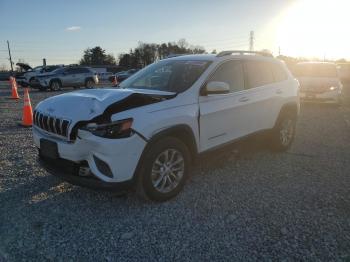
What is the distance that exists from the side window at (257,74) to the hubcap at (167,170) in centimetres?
189

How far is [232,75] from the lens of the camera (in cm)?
509

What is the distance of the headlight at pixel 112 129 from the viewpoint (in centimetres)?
351

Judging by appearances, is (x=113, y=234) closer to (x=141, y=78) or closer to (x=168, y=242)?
(x=168, y=242)

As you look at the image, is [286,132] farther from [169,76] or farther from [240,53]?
[169,76]

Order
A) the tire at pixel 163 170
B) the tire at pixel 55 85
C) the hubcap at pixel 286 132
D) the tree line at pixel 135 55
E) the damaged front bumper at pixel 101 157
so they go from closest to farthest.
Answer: the damaged front bumper at pixel 101 157, the tire at pixel 163 170, the hubcap at pixel 286 132, the tire at pixel 55 85, the tree line at pixel 135 55

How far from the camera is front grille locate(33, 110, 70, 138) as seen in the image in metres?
3.70

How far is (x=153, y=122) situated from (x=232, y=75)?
1888 millimetres

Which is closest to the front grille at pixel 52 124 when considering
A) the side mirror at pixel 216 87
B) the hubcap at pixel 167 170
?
the hubcap at pixel 167 170

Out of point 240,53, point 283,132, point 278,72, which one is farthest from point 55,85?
point 240,53

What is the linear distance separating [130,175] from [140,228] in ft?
1.85

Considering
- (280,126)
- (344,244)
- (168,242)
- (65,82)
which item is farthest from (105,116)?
(65,82)

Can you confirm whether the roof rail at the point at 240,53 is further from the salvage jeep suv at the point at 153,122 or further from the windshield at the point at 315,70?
the windshield at the point at 315,70

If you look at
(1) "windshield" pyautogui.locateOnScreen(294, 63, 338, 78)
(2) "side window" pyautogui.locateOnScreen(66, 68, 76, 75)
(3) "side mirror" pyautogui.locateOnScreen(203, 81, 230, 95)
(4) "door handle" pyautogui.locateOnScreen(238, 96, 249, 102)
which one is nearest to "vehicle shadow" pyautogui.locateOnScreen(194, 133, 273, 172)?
(4) "door handle" pyautogui.locateOnScreen(238, 96, 249, 102)

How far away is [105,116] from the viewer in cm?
354
